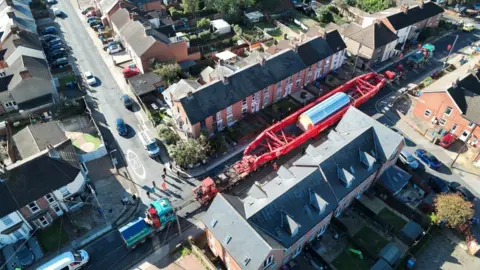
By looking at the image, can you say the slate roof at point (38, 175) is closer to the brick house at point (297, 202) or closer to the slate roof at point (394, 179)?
the brick house at point (297, 202)

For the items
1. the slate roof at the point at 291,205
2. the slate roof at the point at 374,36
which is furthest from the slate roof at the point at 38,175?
the slate roof at the point at 374,36

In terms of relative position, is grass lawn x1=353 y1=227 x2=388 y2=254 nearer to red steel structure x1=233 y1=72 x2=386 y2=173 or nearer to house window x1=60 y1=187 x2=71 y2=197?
red steel structure x1=233 y1=72 x2=386 y2=173

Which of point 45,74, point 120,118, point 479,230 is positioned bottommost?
point 479,230

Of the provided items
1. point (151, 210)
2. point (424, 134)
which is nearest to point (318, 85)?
point (424, 134)

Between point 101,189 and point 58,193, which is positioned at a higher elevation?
point 58,193

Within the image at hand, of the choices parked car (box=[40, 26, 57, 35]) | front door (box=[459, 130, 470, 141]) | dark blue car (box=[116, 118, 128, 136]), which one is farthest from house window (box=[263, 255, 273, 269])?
parked car (box=[40, 26, 57, 35])

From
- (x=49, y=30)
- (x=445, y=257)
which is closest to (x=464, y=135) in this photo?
(x=445, y=257)

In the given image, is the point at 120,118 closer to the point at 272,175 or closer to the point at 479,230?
the point at 272,175
